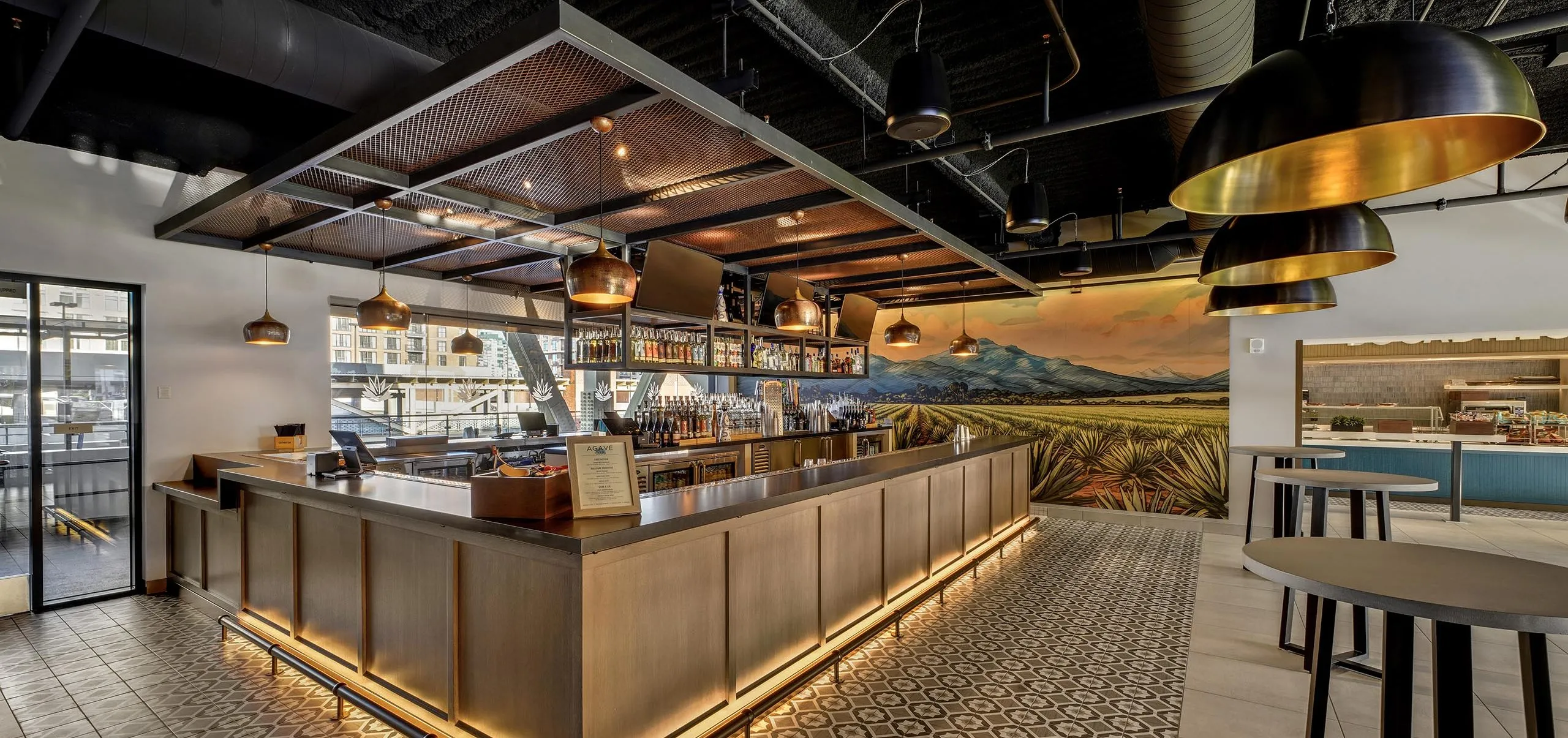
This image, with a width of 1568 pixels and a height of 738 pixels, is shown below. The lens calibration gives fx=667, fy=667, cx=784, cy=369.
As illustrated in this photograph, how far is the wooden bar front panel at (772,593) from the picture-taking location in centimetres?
301

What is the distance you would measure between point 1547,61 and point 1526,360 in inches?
387

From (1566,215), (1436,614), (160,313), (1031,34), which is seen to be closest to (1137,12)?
(1031,34)

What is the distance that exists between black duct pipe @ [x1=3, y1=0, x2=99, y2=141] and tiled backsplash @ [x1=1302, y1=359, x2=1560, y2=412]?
13023 mm

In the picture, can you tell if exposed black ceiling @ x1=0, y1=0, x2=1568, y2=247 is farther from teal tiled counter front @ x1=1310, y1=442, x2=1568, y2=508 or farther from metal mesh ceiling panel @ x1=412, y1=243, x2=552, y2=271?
teal tiled counter front @ x1=1310, y1=442, x2=1568, y2=508

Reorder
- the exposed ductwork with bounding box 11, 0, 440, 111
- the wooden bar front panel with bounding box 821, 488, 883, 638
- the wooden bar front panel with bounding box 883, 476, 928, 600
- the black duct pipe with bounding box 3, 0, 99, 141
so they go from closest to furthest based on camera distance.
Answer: the black duct pipe with bounding box 3, 0, 99, 141
the exposed ductwork with bounding box 11, 0, 440, 111
the wooden bar front panel with bounding box 821, 488, 883, 638
the wooden bar front panel with bounding box 883, 476, 928, 600

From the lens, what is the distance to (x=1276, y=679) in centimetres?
359

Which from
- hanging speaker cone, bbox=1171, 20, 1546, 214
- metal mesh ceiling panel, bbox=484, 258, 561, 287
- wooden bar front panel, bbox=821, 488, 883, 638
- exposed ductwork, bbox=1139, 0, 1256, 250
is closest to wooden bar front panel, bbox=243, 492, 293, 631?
metal mesh ceiling panel, bbox=484, 258, 561, 287

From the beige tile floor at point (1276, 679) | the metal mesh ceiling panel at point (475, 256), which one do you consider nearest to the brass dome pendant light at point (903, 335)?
the beige tile floor at point (1276, 679)

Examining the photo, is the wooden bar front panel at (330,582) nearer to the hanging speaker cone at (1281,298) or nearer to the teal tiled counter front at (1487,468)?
the hanging speaker cone at (1281,298)

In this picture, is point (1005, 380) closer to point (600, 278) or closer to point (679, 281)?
point (679, 281)

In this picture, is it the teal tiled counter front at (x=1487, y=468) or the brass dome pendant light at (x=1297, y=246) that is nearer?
the brass dome pendant light at (x=1297, y=246)

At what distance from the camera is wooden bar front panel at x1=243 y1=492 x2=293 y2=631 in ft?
12.5

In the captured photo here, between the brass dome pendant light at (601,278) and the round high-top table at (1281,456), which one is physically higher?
the brass dome pendant light at (601,278)

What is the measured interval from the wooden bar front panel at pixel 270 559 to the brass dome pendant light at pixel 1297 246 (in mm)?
4820
